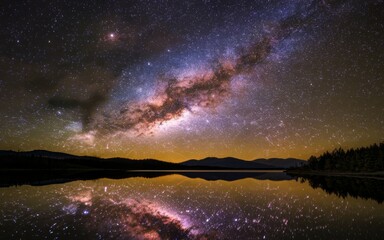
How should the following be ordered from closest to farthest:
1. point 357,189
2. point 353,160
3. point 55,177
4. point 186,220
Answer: point 186,220
point 357,189
point 55,177
point 353,160

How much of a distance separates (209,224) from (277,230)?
3.16 meters

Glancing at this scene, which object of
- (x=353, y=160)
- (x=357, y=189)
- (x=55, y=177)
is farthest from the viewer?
(x=353, y=160)

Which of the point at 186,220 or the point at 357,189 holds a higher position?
the point at 357,189

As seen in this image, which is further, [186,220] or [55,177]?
[55,177]

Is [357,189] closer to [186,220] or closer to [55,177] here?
[186,220]

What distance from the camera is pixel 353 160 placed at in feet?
291

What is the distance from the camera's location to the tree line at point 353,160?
7825cm

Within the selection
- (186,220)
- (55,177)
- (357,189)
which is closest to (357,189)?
(357,189)

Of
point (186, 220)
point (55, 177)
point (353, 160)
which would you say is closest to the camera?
point (186, 220)

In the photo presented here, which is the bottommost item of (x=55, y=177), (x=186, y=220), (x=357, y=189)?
(x=186, y=220)

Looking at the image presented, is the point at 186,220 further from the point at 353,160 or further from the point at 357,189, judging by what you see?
the point at 353,160

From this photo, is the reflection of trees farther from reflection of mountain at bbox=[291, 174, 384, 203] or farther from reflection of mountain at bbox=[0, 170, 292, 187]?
reflection of mountain at bbox=[0, 170, 292, 187]

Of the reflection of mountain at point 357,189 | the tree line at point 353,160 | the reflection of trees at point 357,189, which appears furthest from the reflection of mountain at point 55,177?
the reflection of trees at point 357,189

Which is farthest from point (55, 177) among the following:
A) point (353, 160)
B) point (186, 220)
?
point (353, 160)
